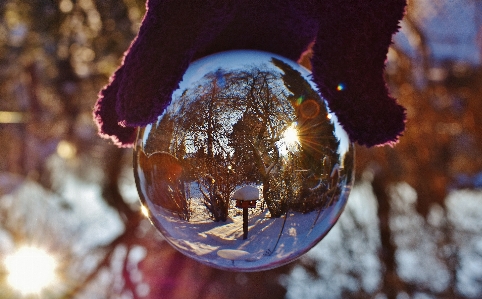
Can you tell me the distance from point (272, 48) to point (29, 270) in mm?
2353

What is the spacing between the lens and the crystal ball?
501 mm

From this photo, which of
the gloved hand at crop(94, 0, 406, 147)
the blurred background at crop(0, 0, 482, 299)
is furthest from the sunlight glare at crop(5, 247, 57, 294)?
the gloved hand at crop(94, 0, 406, 147)

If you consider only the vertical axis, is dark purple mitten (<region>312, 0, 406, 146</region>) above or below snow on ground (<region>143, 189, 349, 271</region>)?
above

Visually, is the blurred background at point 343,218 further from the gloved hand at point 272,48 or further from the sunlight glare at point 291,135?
the sunlight glare at point 291,135

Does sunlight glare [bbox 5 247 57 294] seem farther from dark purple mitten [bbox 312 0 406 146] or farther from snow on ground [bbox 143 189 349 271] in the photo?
dark purple mitten [bbox 312 0 406 146]

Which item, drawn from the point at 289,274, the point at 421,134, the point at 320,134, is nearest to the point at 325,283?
the point at 289,274

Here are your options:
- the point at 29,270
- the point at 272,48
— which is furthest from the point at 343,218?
the point at 272,48

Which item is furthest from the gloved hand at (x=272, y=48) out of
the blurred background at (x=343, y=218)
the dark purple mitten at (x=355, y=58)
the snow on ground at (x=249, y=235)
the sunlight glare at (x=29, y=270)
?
the sunlight glare at (x=29, y=270)

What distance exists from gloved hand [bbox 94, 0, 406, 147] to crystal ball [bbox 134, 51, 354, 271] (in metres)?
0.03

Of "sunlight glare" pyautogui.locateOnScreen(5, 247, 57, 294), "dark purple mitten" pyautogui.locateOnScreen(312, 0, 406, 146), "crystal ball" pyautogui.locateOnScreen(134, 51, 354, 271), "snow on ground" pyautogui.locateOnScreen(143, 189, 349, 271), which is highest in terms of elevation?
"dark purple mitten" pyautogui.locateOnScreen(312, 0, 406, 146)

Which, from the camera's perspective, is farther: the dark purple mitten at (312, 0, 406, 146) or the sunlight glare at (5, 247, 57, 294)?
the sunlight glare at (5, 247, 57, 294)

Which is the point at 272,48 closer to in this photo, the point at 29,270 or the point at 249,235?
the point at 249,235

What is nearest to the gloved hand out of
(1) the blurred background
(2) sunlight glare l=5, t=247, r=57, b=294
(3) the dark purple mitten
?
(3) the dark purple mitten

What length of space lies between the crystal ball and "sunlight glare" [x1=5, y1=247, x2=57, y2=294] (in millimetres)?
2232
